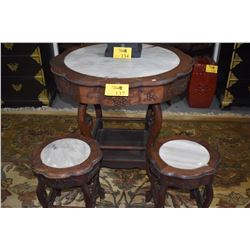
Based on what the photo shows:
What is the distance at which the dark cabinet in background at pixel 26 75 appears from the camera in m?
3.71

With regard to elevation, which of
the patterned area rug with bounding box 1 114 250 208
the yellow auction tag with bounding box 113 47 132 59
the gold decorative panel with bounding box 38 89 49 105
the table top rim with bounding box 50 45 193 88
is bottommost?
the patterned area rug with bounding box 1 114 250 208

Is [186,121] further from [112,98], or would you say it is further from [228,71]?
[112,98]

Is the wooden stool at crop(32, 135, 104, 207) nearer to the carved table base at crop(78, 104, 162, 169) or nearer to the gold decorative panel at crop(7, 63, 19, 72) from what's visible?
the carved table base at crop(78, 104, 162, 169)

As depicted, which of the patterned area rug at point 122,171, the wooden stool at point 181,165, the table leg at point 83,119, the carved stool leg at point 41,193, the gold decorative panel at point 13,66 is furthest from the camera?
the gold decorative panel at point 13,66

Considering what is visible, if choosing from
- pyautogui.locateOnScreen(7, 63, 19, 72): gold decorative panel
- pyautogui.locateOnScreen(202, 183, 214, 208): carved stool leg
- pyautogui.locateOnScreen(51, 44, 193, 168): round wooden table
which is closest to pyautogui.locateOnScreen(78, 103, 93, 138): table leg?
pyautogui.locateOnScreen(51, 44, 193, 168): round wooden table

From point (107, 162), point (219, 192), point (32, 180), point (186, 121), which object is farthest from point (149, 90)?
point (186, 121)

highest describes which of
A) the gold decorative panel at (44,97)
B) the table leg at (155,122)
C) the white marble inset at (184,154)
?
the table leg at (155,122)

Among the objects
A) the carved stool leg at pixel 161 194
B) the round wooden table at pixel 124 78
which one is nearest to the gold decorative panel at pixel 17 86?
the round wooden table at pixel 124 78

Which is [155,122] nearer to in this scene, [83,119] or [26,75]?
[83,119]

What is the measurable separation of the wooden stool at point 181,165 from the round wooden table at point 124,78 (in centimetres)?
22

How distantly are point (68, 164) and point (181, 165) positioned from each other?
2.40ft

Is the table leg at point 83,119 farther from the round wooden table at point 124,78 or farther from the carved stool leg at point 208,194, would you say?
the carved stool leg at point 208,194

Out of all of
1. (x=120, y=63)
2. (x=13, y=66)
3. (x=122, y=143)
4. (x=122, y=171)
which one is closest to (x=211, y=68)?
(x=122, y=143)

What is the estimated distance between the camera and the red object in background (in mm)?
3870
